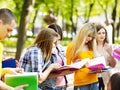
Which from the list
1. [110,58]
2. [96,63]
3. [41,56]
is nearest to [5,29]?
[41,56]

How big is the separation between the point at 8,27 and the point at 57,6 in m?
31.8

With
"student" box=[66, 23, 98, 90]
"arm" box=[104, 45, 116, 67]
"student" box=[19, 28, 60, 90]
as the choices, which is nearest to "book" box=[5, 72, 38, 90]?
"student" box=[19, 28, 60, 90]

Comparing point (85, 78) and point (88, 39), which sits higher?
point (88, 39)

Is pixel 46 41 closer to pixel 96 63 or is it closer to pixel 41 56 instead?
pixel 41 56

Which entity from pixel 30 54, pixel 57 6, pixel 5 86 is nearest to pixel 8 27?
pixel 5 86

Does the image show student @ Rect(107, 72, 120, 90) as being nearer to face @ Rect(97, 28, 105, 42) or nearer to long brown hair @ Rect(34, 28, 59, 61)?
long brown hair @ Rect(34, 28, 59, 61)

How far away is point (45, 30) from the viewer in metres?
4.80

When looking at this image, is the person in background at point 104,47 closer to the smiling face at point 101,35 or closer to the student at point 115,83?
the smiling face at point 101,35

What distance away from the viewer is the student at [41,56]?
15.1 ft

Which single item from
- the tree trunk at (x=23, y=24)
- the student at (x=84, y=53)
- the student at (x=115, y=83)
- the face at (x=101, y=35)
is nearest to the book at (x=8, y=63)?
the student at (x=115, y=83)

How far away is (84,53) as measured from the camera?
19.2 ft

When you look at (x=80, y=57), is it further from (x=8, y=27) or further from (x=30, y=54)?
(x=8, y=27)

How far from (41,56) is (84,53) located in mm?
1311

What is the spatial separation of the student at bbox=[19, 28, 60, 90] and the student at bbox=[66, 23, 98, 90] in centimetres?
98
